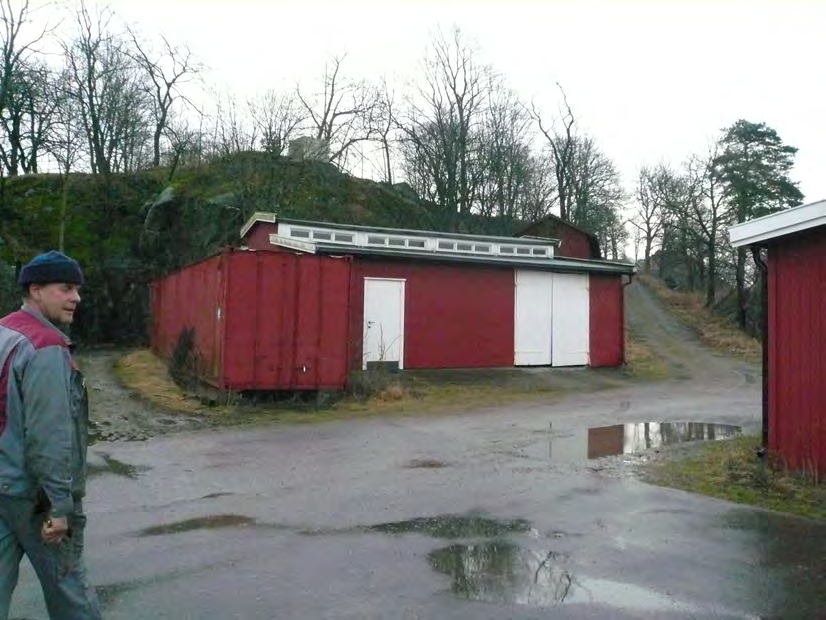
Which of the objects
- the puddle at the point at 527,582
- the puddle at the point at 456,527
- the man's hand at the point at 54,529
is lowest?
the puddle at the point at 527,582

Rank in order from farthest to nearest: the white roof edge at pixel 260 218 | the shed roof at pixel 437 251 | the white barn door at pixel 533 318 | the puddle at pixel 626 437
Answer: the white roof edge at pixel 260 218 → the white barn door at pixel 533 318 → the shed roof at pixel 437 251 → the puddle at pixel 626 437

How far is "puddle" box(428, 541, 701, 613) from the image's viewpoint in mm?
4328

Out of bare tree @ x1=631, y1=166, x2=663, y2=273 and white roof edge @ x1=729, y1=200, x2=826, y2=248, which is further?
bare tree @ x1=631, y1=166, x2=663, y2=273

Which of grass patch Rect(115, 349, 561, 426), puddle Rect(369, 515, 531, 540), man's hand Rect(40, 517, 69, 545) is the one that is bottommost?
puddle Rect(369, 515, 531, 540)

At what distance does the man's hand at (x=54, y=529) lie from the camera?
2934mm

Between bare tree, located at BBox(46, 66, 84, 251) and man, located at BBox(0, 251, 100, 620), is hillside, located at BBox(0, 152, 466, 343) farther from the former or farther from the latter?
man, located at BBox(0, 251, 100, 620)

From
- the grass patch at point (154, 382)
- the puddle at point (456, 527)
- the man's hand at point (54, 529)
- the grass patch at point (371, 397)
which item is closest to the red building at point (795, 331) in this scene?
the puddle at point (456, 527)

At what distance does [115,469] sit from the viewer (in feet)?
27.1

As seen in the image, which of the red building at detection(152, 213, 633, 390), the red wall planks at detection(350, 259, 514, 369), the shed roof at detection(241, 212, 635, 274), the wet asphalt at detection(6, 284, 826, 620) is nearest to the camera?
the wet asphalt at detection(6, 284, 826, 620)

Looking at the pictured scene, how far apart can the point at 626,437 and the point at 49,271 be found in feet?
29.2

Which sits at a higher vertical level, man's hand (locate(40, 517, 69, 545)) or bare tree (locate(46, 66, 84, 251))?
bare tree (locate(46, 66, 84, 251))

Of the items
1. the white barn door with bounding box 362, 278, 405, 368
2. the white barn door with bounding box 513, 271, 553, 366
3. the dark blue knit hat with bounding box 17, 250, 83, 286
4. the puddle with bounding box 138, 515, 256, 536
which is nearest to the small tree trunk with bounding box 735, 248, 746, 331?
the white barn door with bounding box 513, 271, 553, 366

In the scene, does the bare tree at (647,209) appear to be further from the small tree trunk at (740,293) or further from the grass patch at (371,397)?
the grass patch at (371,397)

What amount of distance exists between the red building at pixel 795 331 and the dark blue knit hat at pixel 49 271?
6.79 meters
